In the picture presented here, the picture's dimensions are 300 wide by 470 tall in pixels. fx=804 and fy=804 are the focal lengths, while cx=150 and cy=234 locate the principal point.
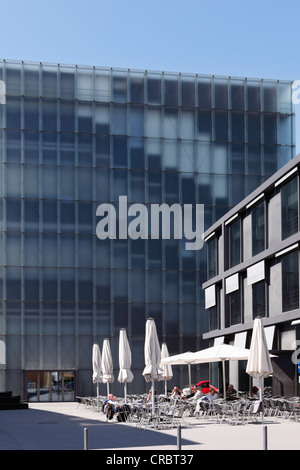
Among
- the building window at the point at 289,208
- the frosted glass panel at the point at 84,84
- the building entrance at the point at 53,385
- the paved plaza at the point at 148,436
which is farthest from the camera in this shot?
the frosted glass panel at the point at 84,84

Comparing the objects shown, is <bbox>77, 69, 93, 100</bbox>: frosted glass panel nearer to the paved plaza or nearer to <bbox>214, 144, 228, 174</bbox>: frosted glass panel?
<bbox>214, 144, 228, 174</bbox>: frosted glass panel

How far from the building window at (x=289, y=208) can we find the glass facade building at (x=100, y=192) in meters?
23.9

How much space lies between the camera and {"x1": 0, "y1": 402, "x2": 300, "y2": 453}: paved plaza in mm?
19125

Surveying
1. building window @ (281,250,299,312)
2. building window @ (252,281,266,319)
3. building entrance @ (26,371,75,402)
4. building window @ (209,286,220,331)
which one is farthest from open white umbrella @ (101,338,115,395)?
building entrance @ (26,371,75,402)

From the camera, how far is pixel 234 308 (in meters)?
46.2

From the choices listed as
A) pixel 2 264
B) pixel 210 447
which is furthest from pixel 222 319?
pixel 210 447

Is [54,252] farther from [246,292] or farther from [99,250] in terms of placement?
[246,292]

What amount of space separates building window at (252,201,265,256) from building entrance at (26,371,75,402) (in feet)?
73.9

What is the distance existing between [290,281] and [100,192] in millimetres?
26559

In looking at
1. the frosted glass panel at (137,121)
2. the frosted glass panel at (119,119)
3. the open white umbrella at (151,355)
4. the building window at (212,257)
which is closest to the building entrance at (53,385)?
the building window at (212,257)

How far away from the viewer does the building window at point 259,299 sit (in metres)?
40.3

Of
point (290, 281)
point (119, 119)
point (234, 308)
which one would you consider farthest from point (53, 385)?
point (290, 281)

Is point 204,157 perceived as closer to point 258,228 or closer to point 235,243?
point 235,243

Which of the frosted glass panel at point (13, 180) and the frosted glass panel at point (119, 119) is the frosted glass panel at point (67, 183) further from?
the frosted glass panel at point (119, 119)
